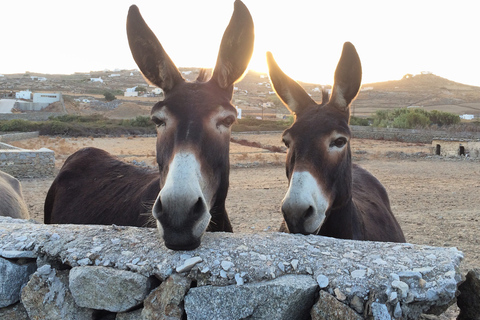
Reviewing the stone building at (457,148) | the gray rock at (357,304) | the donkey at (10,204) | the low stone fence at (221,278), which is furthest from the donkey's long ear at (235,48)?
the stone building at (457,148)

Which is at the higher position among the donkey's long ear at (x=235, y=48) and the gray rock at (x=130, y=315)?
the donkey's long ear at (x=235, y=48)

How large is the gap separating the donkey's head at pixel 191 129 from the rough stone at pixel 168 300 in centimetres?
22

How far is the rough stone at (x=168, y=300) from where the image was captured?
72.6 inches

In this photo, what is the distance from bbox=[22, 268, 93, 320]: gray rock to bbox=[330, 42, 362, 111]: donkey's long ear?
258 centimetres

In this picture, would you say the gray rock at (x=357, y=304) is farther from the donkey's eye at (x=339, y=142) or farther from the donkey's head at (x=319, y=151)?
the donkey's eye at (x=339, y=142)

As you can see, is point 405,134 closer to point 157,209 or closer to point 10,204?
point 10,204

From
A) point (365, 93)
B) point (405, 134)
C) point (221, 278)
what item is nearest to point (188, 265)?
point (221, 278)

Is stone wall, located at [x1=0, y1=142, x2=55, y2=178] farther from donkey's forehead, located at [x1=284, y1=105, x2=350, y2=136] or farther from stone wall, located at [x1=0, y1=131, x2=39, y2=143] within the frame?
stone wall, located at [x1=0, y1=131, x2=39, y2=143]

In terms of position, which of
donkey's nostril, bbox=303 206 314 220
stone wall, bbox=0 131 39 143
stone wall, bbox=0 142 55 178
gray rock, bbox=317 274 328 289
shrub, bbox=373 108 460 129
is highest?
donkey's nostril, bbox=303 206 314 220

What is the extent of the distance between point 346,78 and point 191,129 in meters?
1.68

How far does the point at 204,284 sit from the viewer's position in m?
1.86

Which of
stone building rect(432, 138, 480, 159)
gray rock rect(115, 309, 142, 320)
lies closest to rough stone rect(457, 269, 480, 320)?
gray rock rect(115, 309, 142, 320)

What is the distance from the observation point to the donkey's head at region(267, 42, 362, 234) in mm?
2684

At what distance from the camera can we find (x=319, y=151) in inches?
117
